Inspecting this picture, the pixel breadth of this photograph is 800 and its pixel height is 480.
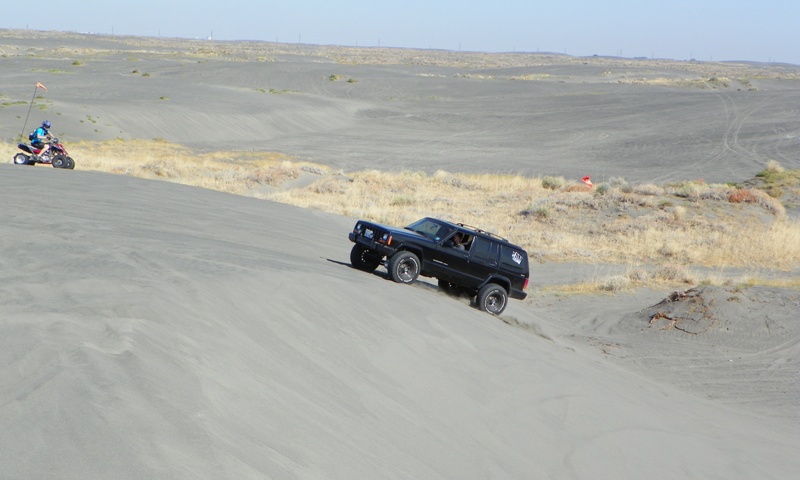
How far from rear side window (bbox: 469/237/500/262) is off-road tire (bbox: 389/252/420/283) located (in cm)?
130

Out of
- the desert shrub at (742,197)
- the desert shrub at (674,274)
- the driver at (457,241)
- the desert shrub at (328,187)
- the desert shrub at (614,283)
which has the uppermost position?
the desert shrub at (742,197)

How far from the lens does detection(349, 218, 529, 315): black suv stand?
15906 mm

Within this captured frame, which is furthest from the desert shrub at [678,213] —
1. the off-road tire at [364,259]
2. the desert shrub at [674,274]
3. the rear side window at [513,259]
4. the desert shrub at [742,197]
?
the off-road tire at [364,259]

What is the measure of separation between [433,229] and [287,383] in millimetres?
9265

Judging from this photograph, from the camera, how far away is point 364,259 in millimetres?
17047

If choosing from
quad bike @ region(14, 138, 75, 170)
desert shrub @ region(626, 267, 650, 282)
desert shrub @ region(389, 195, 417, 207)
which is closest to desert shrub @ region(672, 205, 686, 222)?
desert shrub @ region(626, 267, 650, 282)

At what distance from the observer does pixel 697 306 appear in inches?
757

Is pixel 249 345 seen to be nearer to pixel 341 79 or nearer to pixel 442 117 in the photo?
pixel 442 117

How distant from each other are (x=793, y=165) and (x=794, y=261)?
95.4 feet

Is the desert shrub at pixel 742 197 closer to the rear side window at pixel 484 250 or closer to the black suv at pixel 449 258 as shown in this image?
the black suv at pixel 449 258

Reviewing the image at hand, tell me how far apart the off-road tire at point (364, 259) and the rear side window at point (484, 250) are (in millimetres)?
1916

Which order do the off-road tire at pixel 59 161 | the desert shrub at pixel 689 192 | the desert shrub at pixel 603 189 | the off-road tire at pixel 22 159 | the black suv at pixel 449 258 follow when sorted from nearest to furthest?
1. the black suv at pixel 449 258
2. the off-road tire at pixel 22 159
3. the off-road tire at pixel 59 161
4. the desert shrub at pixel 689 192
5. the desert shrub at pixel 603 189

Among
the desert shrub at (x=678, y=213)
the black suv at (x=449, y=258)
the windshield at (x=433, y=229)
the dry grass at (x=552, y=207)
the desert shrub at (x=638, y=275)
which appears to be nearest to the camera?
the black suv at (x=449, y=258)

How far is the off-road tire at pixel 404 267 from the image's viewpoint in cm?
1577
